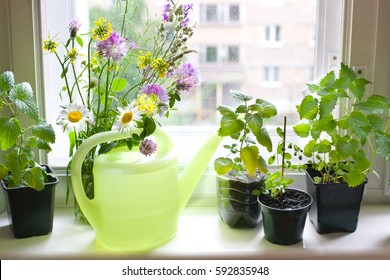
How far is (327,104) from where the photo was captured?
1.26m

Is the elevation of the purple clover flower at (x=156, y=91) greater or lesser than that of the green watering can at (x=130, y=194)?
greater

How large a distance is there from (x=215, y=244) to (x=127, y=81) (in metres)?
0.50

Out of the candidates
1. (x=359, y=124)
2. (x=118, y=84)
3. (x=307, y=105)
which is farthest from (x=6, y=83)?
(x=359, y=124)

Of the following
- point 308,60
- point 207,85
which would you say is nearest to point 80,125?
point 207,85

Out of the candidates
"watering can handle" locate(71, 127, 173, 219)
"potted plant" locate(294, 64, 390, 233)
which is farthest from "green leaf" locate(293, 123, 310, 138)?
"watering can handle" locate(71, 127, 173, 219)

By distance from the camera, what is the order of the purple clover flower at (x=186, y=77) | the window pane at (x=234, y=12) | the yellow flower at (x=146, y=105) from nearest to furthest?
the yellow flower at (x=146, y=105) → the purple clover flower at (x=186, y=77) → the window pane at (x=234, y=12)

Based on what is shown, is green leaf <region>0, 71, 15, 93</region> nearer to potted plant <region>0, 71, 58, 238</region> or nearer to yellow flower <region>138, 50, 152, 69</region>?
potted plant <region>0, 71, 58, 238</region>

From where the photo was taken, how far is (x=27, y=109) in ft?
4.11

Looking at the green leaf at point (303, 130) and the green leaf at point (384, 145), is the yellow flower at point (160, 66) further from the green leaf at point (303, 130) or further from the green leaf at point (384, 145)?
the green leaf at point (384, 145)

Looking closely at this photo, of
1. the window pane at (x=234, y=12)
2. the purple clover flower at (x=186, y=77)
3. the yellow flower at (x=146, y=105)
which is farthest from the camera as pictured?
the window pane at (x=234, y=12)

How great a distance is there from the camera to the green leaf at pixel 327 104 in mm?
1252

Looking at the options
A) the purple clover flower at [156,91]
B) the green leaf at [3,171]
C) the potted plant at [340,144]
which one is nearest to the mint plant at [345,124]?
the potted plant at [340,144]

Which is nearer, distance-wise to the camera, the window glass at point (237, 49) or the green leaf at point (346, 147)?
the green leaf at point (346, 147)

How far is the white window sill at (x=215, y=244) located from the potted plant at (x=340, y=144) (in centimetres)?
6
